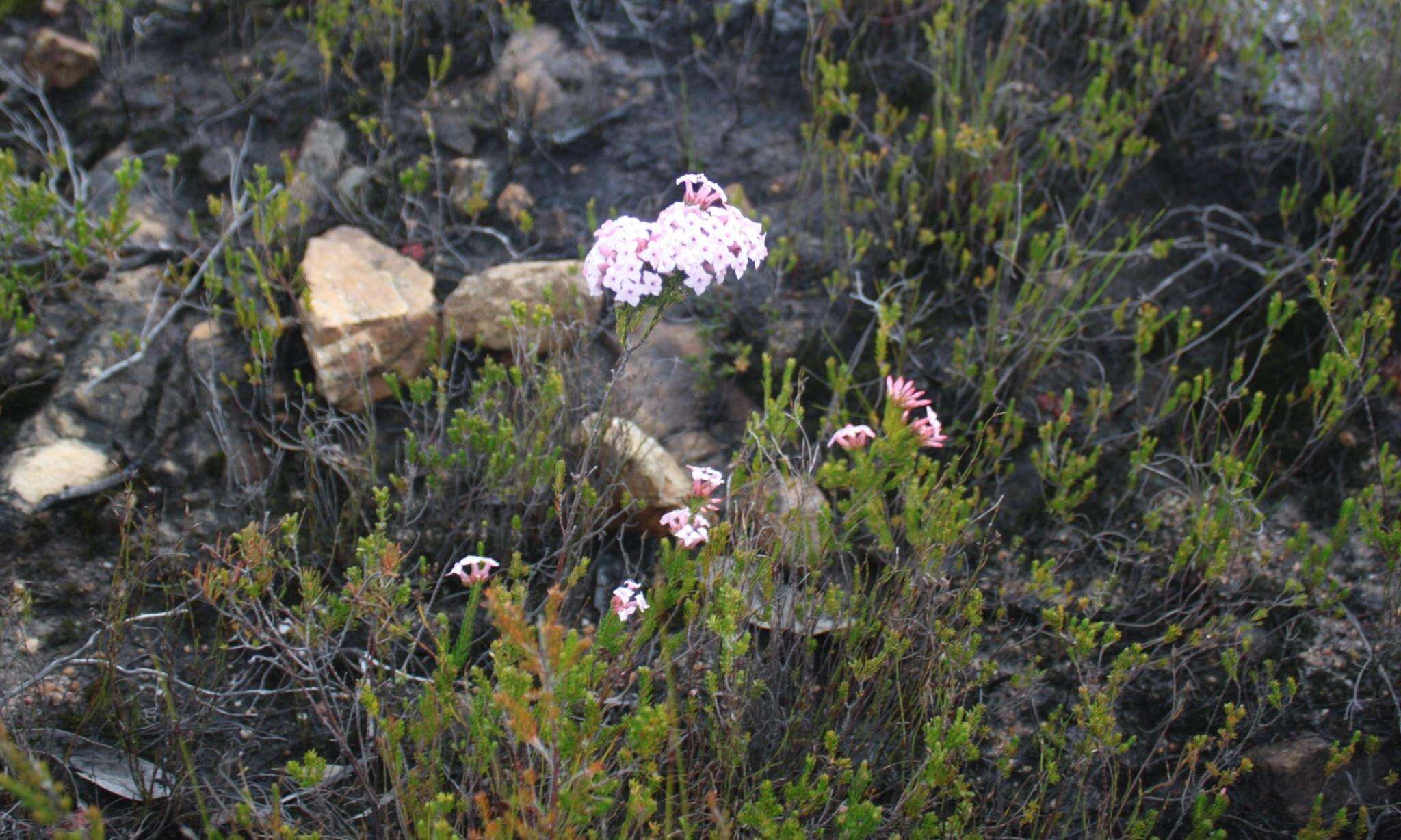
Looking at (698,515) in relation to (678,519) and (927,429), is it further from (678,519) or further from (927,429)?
(927,429)

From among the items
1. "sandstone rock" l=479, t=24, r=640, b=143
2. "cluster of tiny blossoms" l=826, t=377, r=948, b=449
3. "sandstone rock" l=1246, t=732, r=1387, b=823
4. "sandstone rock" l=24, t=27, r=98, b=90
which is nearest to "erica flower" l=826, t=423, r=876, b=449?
"cluster of tiny blossoms" l=826, t=377, r=948, b=449

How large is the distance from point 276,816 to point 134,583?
2.58 feet

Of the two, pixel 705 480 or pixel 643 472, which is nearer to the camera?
pixel 705 480

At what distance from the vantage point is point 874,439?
2.39 meters

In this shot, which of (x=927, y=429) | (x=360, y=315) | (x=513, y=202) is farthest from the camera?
(x=513, y=202)

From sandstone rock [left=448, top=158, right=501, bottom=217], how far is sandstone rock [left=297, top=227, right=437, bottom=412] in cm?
39

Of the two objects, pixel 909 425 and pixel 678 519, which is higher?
pixel 909 425

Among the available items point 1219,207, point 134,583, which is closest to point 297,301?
point 134,583

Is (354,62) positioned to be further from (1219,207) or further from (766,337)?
(1219,207)

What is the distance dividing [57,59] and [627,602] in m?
3.50

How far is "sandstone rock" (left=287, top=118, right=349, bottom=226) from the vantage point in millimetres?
3734

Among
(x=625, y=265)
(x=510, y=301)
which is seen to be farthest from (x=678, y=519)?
(x=510, y=301)

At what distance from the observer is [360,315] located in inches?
128

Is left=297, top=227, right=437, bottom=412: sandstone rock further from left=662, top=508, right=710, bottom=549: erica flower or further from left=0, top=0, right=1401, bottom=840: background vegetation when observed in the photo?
left=662, top=508, right=710, bottom=549: erica flower
